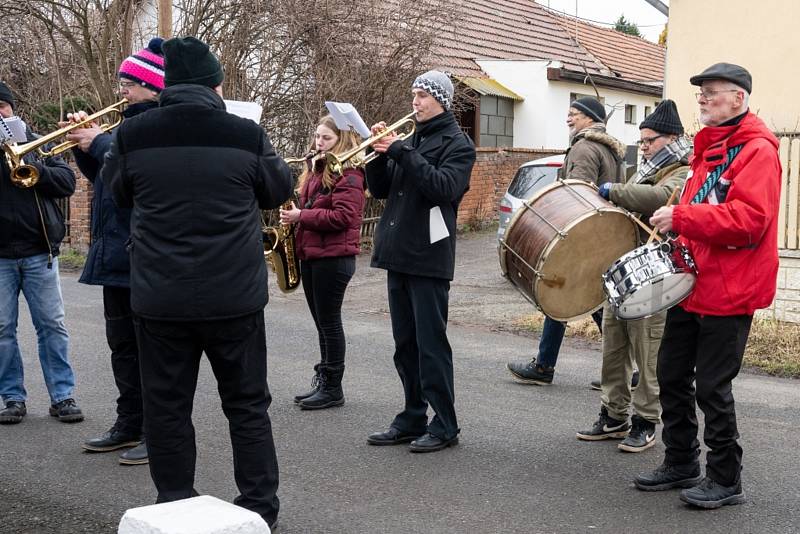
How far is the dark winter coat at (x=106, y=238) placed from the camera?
17.4 ft

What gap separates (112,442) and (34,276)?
1320mm

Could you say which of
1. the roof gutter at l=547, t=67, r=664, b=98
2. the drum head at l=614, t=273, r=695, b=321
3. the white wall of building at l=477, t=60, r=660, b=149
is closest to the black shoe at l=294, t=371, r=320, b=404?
the drum head at l=614, t=273, r=695, b=321

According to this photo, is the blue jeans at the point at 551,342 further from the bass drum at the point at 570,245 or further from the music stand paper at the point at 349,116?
the music stand paper at the point at 349,116

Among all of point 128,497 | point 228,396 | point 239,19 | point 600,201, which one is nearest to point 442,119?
point 600,201

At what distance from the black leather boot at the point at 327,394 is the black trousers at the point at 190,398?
214cm

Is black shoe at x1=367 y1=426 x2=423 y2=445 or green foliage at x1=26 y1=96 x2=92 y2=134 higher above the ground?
green foliage at x1=26 y1=96 x2=92 y2=134

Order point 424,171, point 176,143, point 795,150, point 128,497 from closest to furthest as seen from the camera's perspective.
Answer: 1. point 176,143
2. point 128,497
3. point 424,171
4. point 795,150

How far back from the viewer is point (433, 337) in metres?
5.56

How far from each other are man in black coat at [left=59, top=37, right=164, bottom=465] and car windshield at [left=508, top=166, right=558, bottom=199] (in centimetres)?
733

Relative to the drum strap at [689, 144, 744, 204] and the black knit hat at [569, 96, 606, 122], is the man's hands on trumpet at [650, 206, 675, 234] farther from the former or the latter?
the black knit hat at [569, 96, 606, 122]

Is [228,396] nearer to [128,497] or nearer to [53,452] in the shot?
[128,497]

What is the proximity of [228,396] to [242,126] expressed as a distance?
1170 mm

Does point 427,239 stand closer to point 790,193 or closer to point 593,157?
point 593,157

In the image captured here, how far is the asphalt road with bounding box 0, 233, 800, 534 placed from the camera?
181 inches
